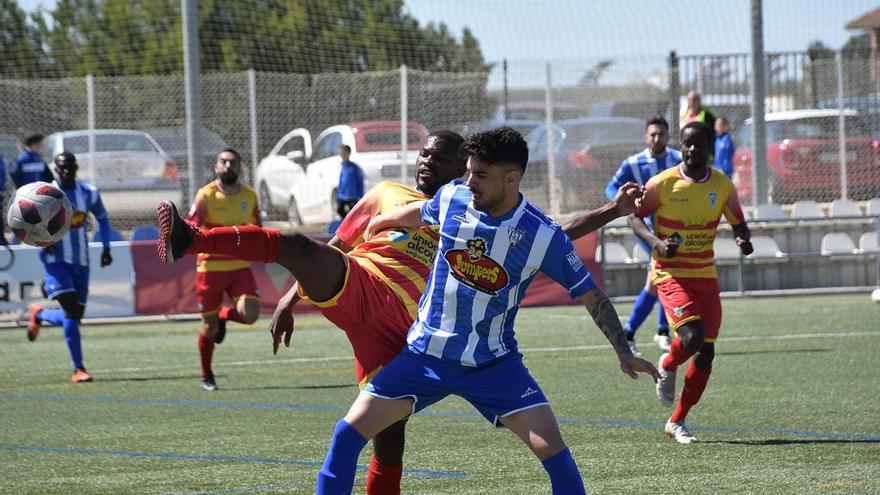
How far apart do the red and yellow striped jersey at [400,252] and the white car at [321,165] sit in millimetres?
14131

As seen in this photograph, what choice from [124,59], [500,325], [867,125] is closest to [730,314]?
[867,125]

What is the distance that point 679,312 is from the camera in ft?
28.1

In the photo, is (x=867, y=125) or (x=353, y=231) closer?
(x=353, y=231)

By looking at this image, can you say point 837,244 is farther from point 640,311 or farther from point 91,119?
point 91,119

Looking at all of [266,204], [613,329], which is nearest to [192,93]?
[266,204]

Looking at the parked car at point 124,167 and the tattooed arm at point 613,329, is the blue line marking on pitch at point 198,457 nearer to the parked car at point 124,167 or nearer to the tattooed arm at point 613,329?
the tattooed arm at point 613,329

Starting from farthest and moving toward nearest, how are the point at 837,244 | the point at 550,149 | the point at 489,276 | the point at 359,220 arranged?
the point at 550,149, the point at 837,244, the point at 359,220, the point at 489,276

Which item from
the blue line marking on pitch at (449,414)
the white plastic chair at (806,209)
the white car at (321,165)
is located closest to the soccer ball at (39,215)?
the blue line marking on pitch at (449,414)

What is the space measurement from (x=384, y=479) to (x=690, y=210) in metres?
3.90

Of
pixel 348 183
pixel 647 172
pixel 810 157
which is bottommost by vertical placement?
pixel 647 172

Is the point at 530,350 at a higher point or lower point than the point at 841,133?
lower

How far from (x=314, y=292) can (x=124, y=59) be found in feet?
85.8

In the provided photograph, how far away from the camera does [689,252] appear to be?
8.79 m

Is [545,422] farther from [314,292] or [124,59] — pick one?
[124,59]
